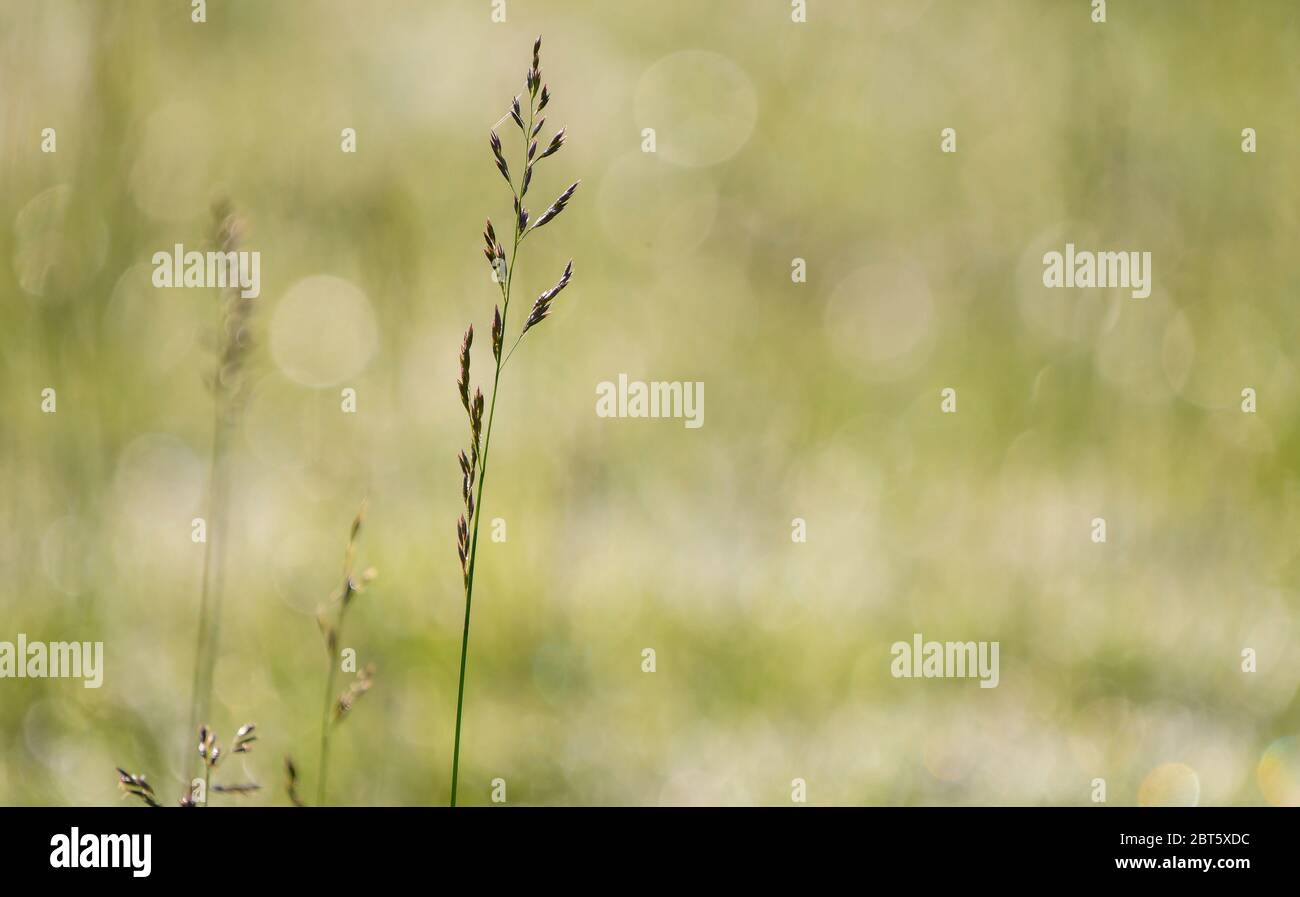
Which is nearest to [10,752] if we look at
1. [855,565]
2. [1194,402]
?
[855,565]

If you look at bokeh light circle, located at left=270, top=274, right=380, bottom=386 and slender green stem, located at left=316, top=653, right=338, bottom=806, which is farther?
bokeh light circle, located at left=270, top=274, right=380, bottom=386

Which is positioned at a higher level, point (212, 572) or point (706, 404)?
point (706, 404)

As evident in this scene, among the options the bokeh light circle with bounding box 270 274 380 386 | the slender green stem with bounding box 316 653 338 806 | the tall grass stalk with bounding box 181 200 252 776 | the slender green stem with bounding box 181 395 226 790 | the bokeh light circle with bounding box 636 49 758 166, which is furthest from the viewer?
the bokeh light circle with bounding box 636 49 758 166

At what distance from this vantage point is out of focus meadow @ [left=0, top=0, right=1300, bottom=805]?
277cm

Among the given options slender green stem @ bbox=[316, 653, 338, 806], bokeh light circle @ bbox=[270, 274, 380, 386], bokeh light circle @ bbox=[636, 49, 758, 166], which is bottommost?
slender green stem @ bbox=[316, 653, 338, 806]

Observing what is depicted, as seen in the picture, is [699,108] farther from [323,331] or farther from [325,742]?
[325,742]

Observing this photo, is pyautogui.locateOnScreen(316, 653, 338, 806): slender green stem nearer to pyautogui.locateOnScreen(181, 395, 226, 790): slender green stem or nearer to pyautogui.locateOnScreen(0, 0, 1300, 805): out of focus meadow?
pyautogui.locateOnScreen(0, 0, 1300, 805): out of focus meadow

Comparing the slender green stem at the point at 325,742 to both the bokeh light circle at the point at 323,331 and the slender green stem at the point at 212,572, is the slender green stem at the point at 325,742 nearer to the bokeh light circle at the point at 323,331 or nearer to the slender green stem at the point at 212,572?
the slender green stem at the point at 212,572

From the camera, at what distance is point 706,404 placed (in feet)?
14.1

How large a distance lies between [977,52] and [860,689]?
14.1 feet

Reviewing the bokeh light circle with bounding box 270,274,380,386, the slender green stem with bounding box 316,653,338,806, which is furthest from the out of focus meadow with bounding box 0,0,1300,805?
the slender green stem with bounding box 316,653,338,806

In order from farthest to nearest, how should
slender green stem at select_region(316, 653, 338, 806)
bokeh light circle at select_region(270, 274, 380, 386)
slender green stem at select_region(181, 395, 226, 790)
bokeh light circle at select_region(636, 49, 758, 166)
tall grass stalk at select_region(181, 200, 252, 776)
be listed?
bokeh light circle at select_region(636, 49, 758, 166), bokeh light circle at select_region(270, 274, 380, 386), slender green stem at select_region(181, 395, 226, 790), tall grass stalk at select_region(181, 200, 252, 776), slender green stem at select_region(316, 653, 338, 806)

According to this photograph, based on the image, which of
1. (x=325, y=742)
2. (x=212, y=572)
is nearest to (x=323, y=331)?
(x=212, y=572)
